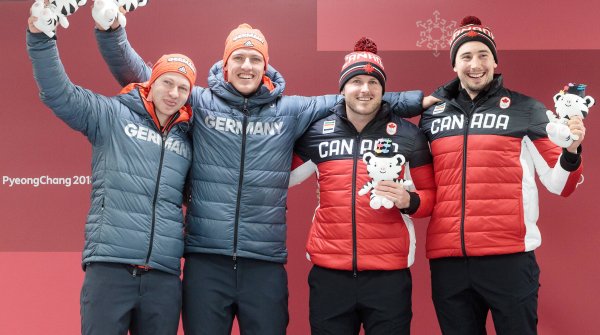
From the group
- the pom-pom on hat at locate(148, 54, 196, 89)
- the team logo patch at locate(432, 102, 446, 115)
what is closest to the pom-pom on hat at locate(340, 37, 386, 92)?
the team logo patch at locate(432, 102, 446, 115)

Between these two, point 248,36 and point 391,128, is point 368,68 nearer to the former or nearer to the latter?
point 391,128

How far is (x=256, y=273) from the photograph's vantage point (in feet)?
8.74

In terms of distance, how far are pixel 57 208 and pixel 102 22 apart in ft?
4.95

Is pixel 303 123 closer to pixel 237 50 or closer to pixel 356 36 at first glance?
pixel 237 50

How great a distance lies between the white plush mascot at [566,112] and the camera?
2400mm

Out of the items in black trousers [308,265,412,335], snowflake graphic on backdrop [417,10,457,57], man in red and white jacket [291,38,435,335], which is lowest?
black trousers [308,265,412,335]

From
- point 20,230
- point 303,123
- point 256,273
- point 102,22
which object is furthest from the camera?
point 20,230

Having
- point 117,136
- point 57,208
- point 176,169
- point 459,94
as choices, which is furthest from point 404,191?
point 57,208

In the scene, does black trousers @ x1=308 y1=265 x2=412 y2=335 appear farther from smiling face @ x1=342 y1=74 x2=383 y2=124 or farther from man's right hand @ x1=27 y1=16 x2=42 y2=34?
man's right hand @ x1=27 y1=16 x2=42 y2=34

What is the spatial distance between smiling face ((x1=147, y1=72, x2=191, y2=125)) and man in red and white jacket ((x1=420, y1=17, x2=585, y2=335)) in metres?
1.19

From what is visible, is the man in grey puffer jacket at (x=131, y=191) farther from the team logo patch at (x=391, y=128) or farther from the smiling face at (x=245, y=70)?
the team logo patch at (x=391, y=128)

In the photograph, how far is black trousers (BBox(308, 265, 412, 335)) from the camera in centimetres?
255

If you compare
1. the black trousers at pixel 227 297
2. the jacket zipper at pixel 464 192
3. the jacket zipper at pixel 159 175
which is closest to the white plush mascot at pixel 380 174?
the jacket zipper at pixel 464 192

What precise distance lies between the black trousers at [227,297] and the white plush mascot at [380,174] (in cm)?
61
